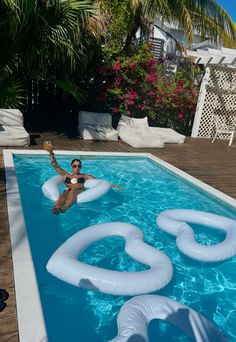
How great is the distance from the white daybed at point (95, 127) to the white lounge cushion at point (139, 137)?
1.13 ft

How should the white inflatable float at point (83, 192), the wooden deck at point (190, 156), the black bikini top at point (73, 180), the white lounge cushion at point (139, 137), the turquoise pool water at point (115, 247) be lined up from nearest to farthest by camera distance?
1. the turquoise pool water at point (115, 247)
2. the white inflatable float at point (83, 192)
3. the black bikini top at point (73, 180)
4. the wooden deck at point (190, 156)
5. the white lounge cushion at point (139, 137)

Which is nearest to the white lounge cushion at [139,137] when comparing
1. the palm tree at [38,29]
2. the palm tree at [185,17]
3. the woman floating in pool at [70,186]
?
the palm tree at [185,17]

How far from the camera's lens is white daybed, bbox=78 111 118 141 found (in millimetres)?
10609

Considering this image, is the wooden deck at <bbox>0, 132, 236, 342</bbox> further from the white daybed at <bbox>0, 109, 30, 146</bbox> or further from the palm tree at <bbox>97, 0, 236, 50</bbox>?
the palm tree at <bbox>97, 0, 236, 50</bbox>

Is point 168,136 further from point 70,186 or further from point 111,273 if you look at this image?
point 111,273

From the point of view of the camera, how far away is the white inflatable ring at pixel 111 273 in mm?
3434

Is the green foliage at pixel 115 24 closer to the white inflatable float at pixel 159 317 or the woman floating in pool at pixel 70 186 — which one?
the woman floating in pool at pixel 70 186

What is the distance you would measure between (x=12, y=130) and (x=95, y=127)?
303 centimetres

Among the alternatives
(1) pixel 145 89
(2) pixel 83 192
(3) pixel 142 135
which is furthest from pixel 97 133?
(2) pixel 83 192

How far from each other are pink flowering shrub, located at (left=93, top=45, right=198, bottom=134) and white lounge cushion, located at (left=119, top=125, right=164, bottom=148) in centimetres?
89

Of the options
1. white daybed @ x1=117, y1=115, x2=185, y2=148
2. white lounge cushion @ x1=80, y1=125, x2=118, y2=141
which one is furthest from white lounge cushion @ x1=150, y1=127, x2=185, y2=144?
white lounge cushion @ x1=80, y1=125, x2=118, y2=141

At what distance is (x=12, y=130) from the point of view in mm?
8531

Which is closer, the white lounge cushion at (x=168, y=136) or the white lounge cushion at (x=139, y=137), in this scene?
the white lounge cushion at (x=139, y=137)

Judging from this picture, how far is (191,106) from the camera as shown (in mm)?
12727
